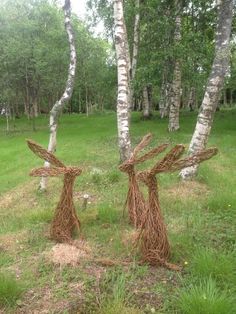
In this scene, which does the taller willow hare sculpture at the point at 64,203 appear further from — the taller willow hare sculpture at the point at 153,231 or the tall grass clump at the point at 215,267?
the tall grass clump at the point at 215,267

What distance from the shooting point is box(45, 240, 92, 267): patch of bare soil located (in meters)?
6.94

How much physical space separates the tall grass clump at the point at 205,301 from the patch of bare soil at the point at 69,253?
6.90 feet

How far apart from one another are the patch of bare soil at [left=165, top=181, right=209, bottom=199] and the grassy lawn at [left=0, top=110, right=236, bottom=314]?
3cm

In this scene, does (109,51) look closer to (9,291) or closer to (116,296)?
(9,291)

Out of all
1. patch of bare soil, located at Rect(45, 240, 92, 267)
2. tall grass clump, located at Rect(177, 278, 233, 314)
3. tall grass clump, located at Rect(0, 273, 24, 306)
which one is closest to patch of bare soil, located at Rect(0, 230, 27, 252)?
patch of bare soil, located at Rect(45, 240, 92, 267)

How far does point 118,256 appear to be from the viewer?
710 cm

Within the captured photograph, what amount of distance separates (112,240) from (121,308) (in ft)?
7.77

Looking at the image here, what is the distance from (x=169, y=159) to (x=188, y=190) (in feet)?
15.6

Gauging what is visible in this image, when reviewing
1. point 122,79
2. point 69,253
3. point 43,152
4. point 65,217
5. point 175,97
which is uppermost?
point 122,79

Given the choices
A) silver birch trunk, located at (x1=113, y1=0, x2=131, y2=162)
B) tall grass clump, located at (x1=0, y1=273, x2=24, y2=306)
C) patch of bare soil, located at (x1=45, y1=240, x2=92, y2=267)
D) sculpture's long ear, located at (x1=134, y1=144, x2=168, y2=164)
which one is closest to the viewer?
tall grass clump, located at (x1=0, y1=273, x2=24, y2=306)

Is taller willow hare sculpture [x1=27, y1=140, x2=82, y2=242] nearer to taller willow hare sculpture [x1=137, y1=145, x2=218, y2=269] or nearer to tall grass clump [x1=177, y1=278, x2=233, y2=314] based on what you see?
taller willow hare sculpture [x1=137, y1=145, x2=218, y2=269]

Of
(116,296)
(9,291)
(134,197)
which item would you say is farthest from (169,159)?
(9,291)

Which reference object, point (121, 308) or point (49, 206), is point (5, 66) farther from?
point (121, 308)

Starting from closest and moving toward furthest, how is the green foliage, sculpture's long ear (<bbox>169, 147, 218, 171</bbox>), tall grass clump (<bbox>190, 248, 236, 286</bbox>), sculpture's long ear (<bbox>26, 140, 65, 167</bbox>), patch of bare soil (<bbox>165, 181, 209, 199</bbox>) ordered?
tall grass clump (<bbox>190, 248, 236, 286</bbox>), sculpture's long ear (<bbox>169, 147, 218, 171</bbox>), sculpture's long ear (<bbox>26, 140, 65, 167</bbox>), the green foliage, patch of bare soil (<bbox>165, 181, 209, 199</bbox>)
